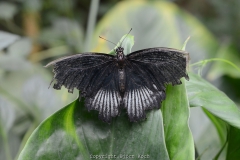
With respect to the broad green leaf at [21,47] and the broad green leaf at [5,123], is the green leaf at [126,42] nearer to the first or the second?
the broad green leaf at [5,123]

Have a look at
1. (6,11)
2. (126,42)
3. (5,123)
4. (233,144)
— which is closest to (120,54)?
(126,42)

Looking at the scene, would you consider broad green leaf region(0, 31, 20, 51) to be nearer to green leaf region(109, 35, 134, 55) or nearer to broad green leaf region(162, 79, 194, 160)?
green leaf region(109, 35, 134, 55)

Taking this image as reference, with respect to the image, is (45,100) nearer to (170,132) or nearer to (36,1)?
(170,132)

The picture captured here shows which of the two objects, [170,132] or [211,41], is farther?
[211,41]

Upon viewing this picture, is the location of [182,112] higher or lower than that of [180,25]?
lower

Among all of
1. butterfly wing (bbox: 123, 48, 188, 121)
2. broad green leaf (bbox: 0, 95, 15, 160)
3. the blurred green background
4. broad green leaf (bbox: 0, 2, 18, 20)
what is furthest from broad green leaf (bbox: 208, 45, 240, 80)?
broad green leaf (bbox: 0, 2, 18, 20)

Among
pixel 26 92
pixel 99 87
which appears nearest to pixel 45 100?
pixel 26 92

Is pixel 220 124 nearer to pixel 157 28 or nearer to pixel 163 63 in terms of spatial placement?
pixel 163 63
